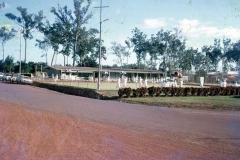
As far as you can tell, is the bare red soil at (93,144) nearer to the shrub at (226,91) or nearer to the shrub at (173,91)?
the shrub at (173,91)

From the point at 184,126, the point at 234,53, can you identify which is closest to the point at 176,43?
the point at 234,53

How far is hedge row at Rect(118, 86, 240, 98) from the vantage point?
2100cm

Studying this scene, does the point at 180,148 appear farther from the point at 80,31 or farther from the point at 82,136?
the point at 80,31

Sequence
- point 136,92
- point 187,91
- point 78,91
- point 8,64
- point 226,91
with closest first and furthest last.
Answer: point 136,92 → point 187,91 → point 226,91 → point 78,91 → point 8,64

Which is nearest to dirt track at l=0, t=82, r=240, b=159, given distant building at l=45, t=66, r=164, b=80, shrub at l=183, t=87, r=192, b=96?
shrub at l=183, t=87, r=192, b=96

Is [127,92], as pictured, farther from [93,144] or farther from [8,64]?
[8,64]

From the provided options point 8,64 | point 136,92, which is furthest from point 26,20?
point 136,92

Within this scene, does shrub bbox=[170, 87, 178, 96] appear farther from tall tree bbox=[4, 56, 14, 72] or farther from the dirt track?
tall tree bbox=[4, 56, 14, 72]

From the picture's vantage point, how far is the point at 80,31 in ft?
219

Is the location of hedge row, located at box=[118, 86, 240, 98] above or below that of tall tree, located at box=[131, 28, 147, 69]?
below

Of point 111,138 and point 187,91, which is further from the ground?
point 187,91

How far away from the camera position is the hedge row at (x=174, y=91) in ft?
68.9

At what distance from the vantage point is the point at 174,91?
22.7 metres

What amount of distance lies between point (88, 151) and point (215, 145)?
3.53m
